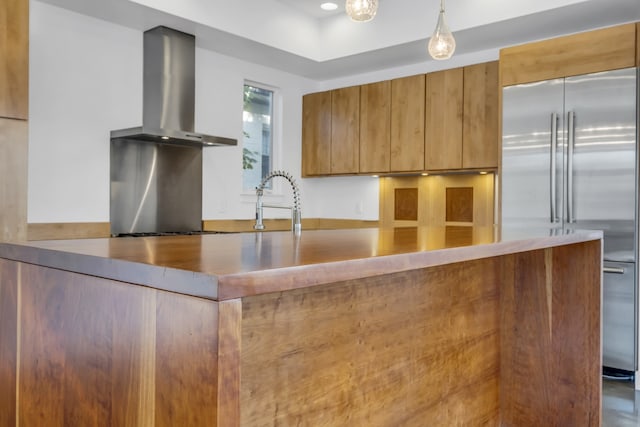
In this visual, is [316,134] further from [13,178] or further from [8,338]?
[8,338]

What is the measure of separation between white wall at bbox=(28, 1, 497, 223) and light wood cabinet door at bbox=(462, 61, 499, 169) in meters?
0.37

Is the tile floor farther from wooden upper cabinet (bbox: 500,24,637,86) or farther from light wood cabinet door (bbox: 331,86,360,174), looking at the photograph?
light wood cabinet door (bbox: 331,86,360,174)

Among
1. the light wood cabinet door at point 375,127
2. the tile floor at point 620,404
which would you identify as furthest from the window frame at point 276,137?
the tile floor at point 620,404

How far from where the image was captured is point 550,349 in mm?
2291

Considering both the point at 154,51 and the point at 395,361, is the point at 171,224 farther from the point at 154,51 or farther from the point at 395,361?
the point at 395,361

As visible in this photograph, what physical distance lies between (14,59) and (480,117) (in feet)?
10.7

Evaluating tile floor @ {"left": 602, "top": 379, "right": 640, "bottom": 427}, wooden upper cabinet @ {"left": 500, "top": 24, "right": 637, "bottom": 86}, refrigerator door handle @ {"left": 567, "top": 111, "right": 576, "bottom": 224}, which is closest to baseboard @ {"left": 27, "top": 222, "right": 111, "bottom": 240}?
wooden upper cabinet @ {"left": 500, "top": 24, "right": 637, "bottom": 86}

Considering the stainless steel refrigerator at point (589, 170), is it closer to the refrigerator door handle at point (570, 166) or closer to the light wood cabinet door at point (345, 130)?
the refrigerator door handle at point (570, 166)

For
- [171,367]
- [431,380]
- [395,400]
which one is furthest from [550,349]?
[171,367]

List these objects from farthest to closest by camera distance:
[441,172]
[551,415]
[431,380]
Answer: [441,172] < [551,415] < [431,380]

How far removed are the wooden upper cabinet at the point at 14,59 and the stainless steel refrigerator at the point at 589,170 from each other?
3.19 meters

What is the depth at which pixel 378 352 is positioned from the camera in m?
1.52

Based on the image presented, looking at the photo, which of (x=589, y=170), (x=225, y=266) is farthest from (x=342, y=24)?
(x=225, y=266)

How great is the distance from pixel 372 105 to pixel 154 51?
2005 mm
